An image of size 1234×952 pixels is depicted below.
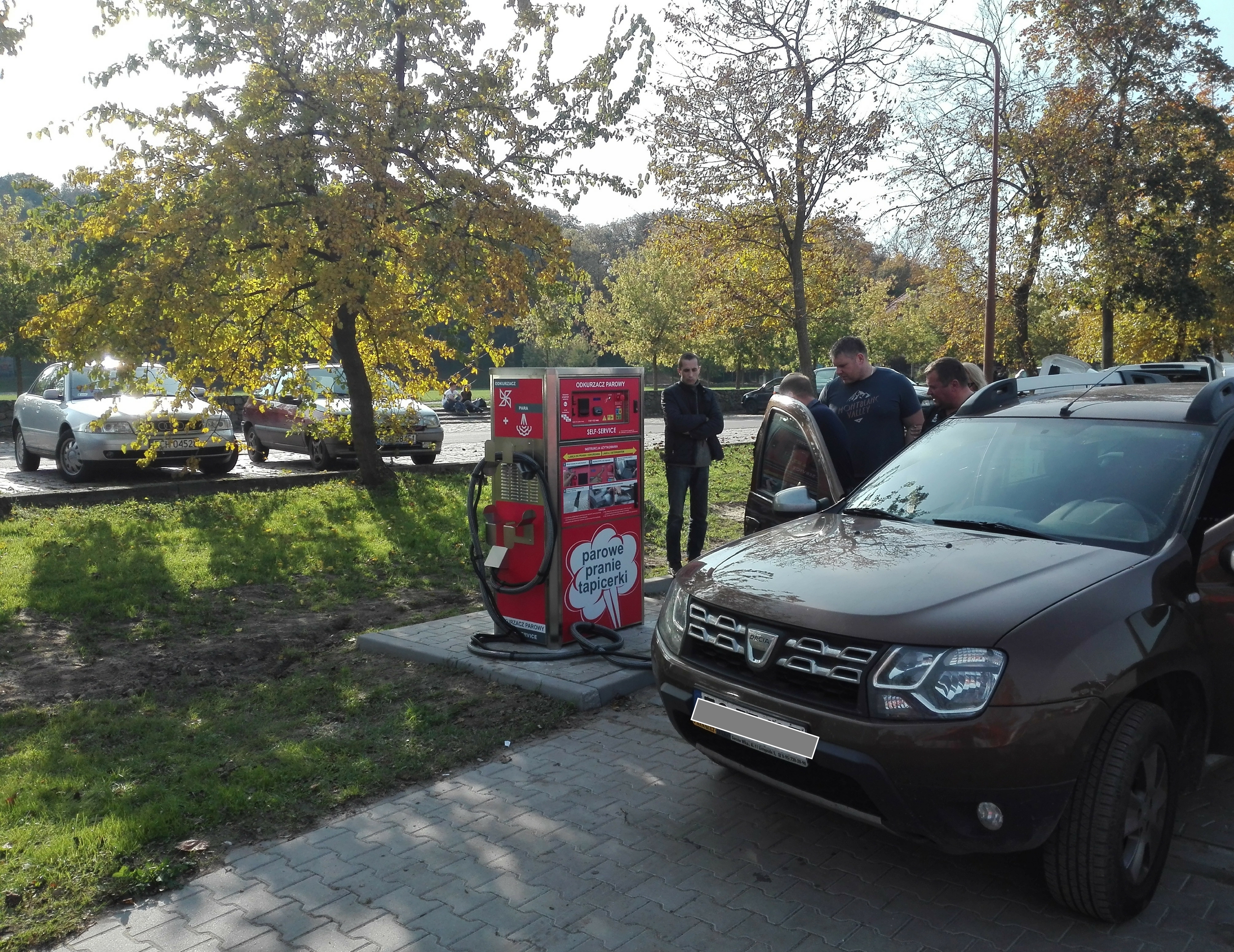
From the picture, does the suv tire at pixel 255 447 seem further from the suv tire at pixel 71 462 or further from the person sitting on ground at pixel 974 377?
the person sitting on ground at pixel 974 377

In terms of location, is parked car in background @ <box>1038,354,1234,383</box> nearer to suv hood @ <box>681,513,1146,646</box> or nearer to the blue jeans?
the blue jeans

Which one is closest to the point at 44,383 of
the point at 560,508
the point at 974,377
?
the point at 560,508

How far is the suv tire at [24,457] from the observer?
16.2 m

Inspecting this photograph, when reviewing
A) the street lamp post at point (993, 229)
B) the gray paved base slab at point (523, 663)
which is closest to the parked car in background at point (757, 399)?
the street lamp post at point (993, 229)

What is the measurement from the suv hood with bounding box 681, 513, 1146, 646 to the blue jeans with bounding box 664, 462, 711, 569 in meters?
4.22

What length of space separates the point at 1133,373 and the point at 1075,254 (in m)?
16.6

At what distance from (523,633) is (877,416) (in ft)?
8.97

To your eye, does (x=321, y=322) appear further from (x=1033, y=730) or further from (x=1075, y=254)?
(x=1075, y=254)

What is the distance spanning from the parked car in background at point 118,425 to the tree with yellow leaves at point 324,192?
866mm

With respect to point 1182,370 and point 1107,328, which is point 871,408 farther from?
point 1107,328

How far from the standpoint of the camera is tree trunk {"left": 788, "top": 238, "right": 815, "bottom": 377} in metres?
16.8

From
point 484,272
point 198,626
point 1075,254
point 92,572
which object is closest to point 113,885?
point 198,626

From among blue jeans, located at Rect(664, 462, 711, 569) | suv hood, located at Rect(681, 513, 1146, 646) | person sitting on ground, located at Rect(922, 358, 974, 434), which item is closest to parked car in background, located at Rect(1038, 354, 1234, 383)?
person sitting on ground, located at Rect(922, 358, 974, 434)

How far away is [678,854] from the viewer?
3.72m
